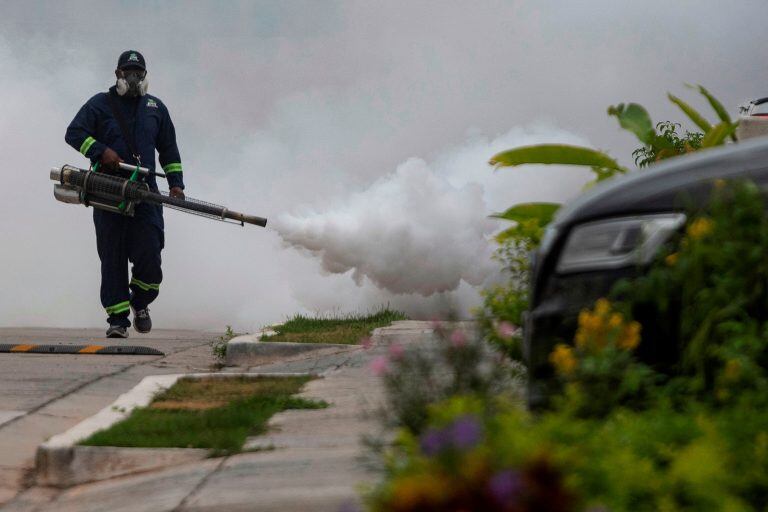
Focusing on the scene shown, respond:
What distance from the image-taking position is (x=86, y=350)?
40.3 ft

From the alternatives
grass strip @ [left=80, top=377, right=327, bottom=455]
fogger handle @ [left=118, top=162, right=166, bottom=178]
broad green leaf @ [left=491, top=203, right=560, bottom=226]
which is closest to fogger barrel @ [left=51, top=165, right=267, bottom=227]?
fogger handle @ [left=118, top=162, right=166, bottom=178]

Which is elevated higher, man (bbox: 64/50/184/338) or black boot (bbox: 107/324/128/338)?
man (bbox: 64/50/184/338)

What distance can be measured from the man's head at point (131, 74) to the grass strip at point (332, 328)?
300cm

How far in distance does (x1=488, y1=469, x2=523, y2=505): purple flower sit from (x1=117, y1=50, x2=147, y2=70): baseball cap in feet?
41.2

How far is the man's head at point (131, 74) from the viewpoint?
1441cm

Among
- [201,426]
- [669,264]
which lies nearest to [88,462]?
[201,426]

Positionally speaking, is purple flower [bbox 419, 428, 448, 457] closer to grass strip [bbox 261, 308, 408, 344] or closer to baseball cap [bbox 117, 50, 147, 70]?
grass strip [bbox 261, 308, 408, 344]

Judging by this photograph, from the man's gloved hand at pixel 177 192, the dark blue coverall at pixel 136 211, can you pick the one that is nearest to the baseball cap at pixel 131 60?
the dark blue coverall at pixel 136 211

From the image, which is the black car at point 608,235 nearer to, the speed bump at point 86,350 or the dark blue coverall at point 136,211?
the speed bump at point 86,350

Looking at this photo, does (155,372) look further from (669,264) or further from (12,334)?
(669,264)

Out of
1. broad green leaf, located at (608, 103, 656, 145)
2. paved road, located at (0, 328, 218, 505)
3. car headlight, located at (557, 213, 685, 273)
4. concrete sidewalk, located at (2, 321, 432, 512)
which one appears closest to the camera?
car headlight, located at (557, 213, 685, 273)

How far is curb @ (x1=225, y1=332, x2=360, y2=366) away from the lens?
1130 cm

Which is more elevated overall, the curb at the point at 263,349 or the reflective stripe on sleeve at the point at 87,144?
the reflective stripe on sleeve at the point at 87,144

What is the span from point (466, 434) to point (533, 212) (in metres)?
5.84
